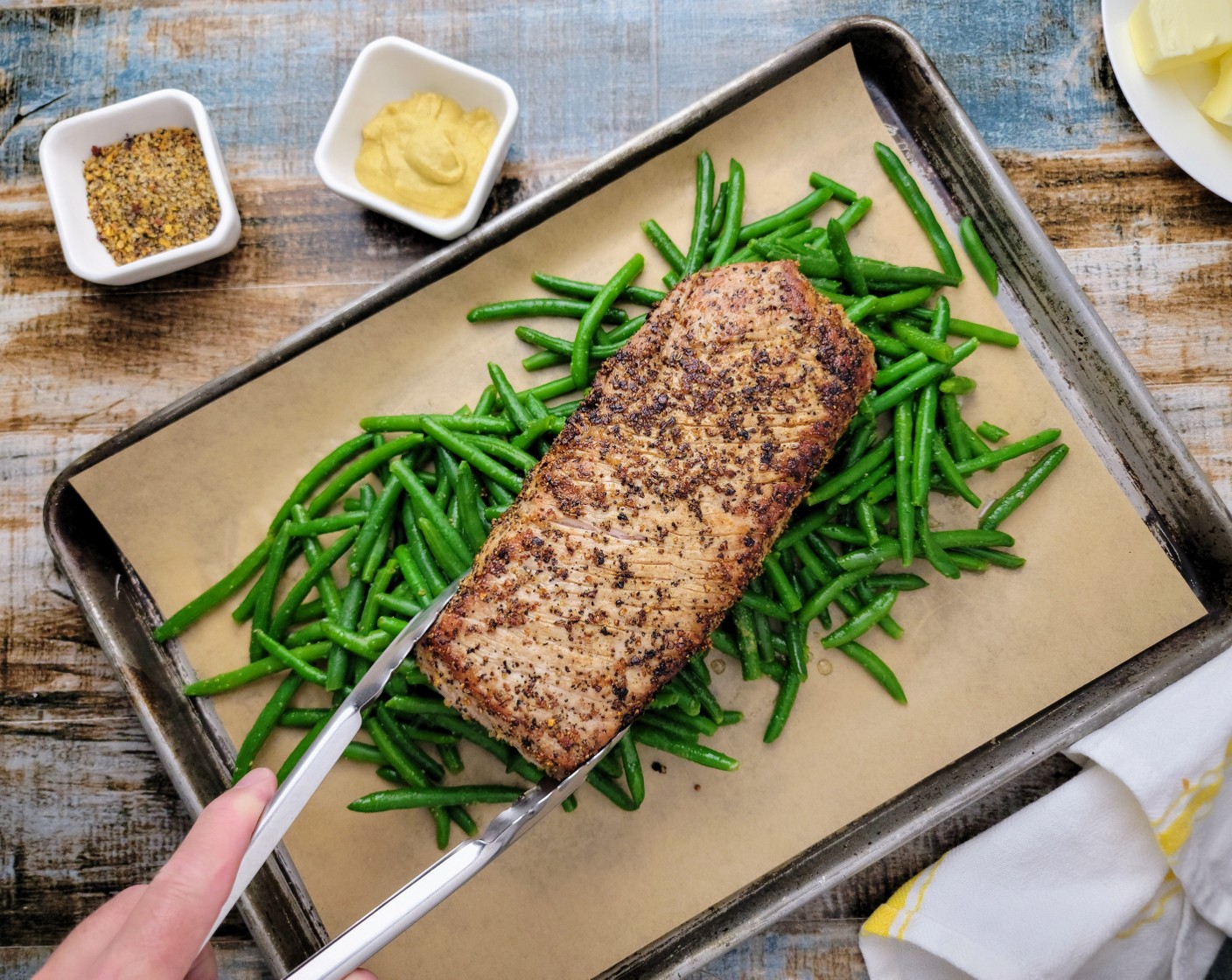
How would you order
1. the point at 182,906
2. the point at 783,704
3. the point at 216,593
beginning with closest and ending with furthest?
1. the point at 182,906
2. the point at 783,704
3. the point at 216,593

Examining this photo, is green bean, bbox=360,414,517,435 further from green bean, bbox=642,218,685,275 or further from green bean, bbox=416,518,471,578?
green bean, bbox=642,218,685,275

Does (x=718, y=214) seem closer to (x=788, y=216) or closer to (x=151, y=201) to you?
(x=788, y=216)

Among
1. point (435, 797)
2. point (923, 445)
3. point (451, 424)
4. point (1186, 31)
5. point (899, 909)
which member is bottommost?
point (899, 909)

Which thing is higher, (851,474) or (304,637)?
(851,474)

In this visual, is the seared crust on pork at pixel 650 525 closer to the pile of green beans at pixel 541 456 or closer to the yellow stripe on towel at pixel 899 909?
the pile of green beans at pixel 541 456

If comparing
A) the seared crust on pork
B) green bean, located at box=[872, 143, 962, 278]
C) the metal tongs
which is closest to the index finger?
the metal tongs

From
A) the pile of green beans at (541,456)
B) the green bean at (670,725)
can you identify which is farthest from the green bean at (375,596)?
the green bean at (670,725)

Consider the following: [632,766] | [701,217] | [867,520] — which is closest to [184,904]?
[632,766]
